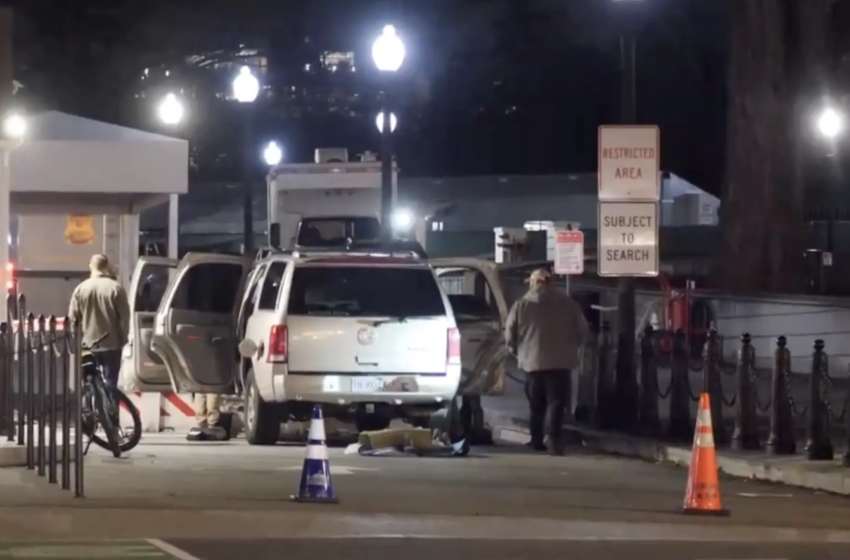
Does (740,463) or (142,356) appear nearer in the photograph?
(740,463)

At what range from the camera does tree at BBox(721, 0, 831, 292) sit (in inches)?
1109

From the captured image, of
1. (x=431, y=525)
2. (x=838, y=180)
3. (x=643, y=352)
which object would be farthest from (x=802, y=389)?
(x=838, y=180)

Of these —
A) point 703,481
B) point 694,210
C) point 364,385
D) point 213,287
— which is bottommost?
point 703,481

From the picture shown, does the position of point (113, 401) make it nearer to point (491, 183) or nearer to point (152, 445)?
point (152, 445)

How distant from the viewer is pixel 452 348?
16547mm

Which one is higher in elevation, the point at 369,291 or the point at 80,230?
the point at 80,230

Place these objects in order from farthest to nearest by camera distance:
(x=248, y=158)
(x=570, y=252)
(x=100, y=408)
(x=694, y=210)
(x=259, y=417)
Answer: (x=694, y=210) < (x=248, y=158) < (x=570, y=252) < (x=259, y=417) < (x=100, y=408)

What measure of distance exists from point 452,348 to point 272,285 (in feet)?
6.50

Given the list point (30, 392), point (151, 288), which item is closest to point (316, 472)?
point (30, 392)

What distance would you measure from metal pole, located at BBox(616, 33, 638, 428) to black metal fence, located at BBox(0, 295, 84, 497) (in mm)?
6242

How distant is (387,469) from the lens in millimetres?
15078

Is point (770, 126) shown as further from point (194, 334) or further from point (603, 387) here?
point (194, 334)

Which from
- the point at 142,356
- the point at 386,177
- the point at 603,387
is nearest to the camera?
the point at 142,356

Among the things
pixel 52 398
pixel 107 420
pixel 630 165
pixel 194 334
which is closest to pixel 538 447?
pixel 630 165
